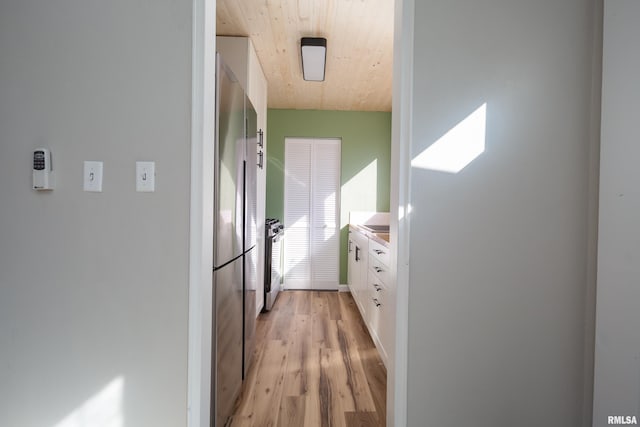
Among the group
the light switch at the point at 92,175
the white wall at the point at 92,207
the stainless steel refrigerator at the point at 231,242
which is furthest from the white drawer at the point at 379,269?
the light switch at the point at 92,175

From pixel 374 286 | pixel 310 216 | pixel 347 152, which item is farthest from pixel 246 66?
pixel 310 216

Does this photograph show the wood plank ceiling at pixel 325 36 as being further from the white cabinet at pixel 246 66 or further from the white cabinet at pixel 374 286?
the white cabinet at pixel 374 286

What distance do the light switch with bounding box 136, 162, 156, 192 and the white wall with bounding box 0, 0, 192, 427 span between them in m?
0.02

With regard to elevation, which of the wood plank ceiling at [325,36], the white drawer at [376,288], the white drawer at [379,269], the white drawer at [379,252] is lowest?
the white drawer at [376,288]

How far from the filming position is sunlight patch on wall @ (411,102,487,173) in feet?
4.21

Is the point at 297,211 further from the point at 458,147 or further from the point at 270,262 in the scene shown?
the point at 458,147

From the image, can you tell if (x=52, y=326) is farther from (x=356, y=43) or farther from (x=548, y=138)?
(x=356, y=43)

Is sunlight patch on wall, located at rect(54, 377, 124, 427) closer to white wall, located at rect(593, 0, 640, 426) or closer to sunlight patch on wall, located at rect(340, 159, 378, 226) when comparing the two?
white wall, located at rect(593, 0, 640, 426)

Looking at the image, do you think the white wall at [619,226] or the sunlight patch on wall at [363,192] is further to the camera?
the sunlight patch on wall at [363,192]

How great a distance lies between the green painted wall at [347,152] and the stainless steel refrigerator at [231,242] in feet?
8.01

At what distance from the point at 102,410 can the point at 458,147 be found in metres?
1.72

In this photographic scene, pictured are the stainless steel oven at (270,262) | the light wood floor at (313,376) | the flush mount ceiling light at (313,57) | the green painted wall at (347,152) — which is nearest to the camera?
the light wood floor at (313,376)

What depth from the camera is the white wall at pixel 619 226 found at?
121 cm

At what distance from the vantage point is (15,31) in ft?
3.95
